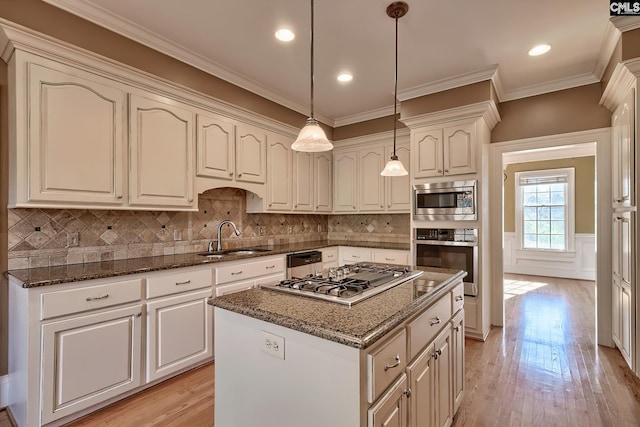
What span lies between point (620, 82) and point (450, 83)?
1362 mm

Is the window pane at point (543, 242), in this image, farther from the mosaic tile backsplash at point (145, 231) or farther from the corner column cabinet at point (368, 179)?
the corner column cabinet at point (368, 179)

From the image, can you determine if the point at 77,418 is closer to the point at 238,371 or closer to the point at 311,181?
the point at 238,371

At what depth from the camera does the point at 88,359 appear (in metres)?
1.97

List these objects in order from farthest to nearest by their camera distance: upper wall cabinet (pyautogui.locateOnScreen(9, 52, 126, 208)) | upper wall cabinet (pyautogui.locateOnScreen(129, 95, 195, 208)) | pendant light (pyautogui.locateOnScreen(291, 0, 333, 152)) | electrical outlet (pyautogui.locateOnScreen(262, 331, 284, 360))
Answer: upper wall cabinet (pyautogui.locateOnScreen(129, 95, 195, 208)), upper wall cabinet (pyautogui.locateOnScreen(9, 52, 126, 208)), pendant light (pyautogui.locateOnScreen(291, 0, 333, 152)), electrical outlet (pyautogui.locateOnScreen(262, 331, 284, 360))

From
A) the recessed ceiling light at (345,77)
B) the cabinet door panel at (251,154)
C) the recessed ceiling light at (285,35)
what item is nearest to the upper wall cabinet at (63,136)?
the cabinet door panel at (251,154)

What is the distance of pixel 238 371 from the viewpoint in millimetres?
1346

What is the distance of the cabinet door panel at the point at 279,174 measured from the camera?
146 inches

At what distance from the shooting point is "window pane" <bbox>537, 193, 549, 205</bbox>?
676cm

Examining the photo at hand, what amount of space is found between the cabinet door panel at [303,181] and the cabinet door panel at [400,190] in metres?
1.06

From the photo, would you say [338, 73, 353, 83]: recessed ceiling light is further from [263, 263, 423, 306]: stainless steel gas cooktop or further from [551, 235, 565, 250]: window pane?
[551, 235, 565, 250]: window pane

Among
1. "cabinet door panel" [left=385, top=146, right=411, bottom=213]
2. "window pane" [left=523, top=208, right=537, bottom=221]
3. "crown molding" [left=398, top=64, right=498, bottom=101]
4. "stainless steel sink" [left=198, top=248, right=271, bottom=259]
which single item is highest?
"crown molding" [left=398, top=64, right=498, bottom=101]

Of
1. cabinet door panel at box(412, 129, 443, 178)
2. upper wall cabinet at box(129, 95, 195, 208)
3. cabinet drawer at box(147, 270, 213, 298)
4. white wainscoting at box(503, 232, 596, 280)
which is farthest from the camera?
white wainscoting at box(503, 232, 596, 280)

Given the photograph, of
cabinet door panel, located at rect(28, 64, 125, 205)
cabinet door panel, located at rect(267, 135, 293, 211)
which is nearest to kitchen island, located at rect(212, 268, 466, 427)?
cabinet door panel, located at rect(28, 64, 125, 205)

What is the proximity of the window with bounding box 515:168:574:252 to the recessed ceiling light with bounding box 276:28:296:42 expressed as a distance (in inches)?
258
